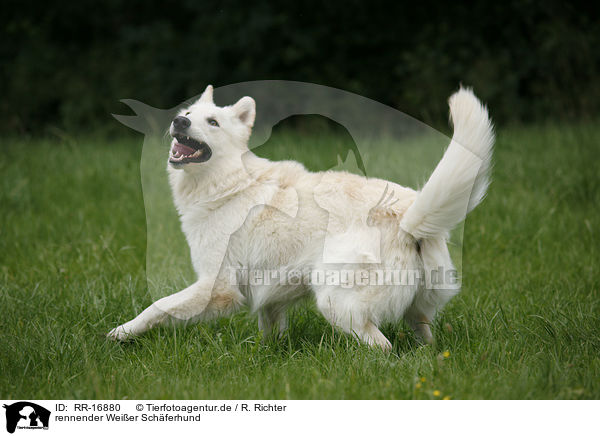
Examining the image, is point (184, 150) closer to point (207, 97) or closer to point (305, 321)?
point (207, 97)

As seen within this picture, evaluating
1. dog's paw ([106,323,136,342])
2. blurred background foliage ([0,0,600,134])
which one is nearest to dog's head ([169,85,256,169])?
dog's paw ([106,323,136,342])

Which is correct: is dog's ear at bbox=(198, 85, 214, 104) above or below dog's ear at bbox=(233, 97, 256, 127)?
above

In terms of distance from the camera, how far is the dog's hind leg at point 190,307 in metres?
2.94

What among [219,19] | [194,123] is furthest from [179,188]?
[219,19]

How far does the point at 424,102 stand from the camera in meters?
9.18

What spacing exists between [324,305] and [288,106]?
3.68 feet

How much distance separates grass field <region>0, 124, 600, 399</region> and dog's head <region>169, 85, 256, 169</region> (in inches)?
36.8

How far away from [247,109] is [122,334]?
1.35 meters

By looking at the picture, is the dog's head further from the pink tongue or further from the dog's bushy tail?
the dog's bushy tail

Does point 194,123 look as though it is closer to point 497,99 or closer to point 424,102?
point 424,102

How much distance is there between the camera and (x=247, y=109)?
311 centimetres
